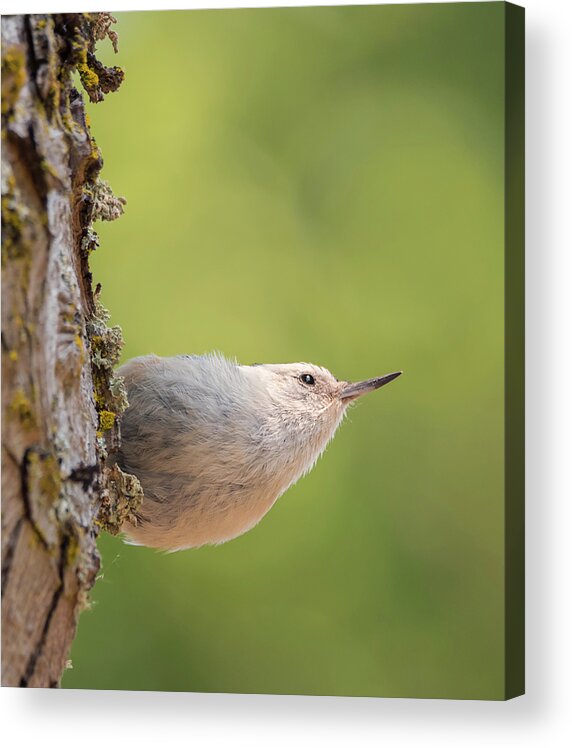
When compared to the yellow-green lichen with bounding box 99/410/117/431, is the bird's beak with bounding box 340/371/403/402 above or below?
above

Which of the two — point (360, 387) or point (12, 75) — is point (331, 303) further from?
point (12, 75)

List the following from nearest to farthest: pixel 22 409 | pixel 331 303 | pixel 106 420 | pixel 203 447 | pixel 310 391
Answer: pixel 22 409 < pixel 106 420 < pixel 203 447 < pixel 310 391 < pixel 331 303

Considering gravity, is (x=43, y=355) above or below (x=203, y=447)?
above

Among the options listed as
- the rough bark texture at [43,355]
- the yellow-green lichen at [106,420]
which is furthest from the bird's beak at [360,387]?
the rough bark texture at [43,355]

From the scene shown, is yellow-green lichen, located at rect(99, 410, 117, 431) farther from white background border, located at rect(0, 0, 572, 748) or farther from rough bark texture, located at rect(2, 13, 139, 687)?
white background border, located at rect(0, 0, 572, 748)

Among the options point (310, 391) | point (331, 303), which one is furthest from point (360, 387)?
Answer: point (331, 303)

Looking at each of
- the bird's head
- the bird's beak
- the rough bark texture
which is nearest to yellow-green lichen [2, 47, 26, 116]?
the rough bark texture

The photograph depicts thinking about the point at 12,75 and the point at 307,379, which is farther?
the point at 307,379

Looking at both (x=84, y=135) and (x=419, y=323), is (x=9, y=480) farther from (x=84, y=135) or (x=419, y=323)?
(x=419, y=323)
